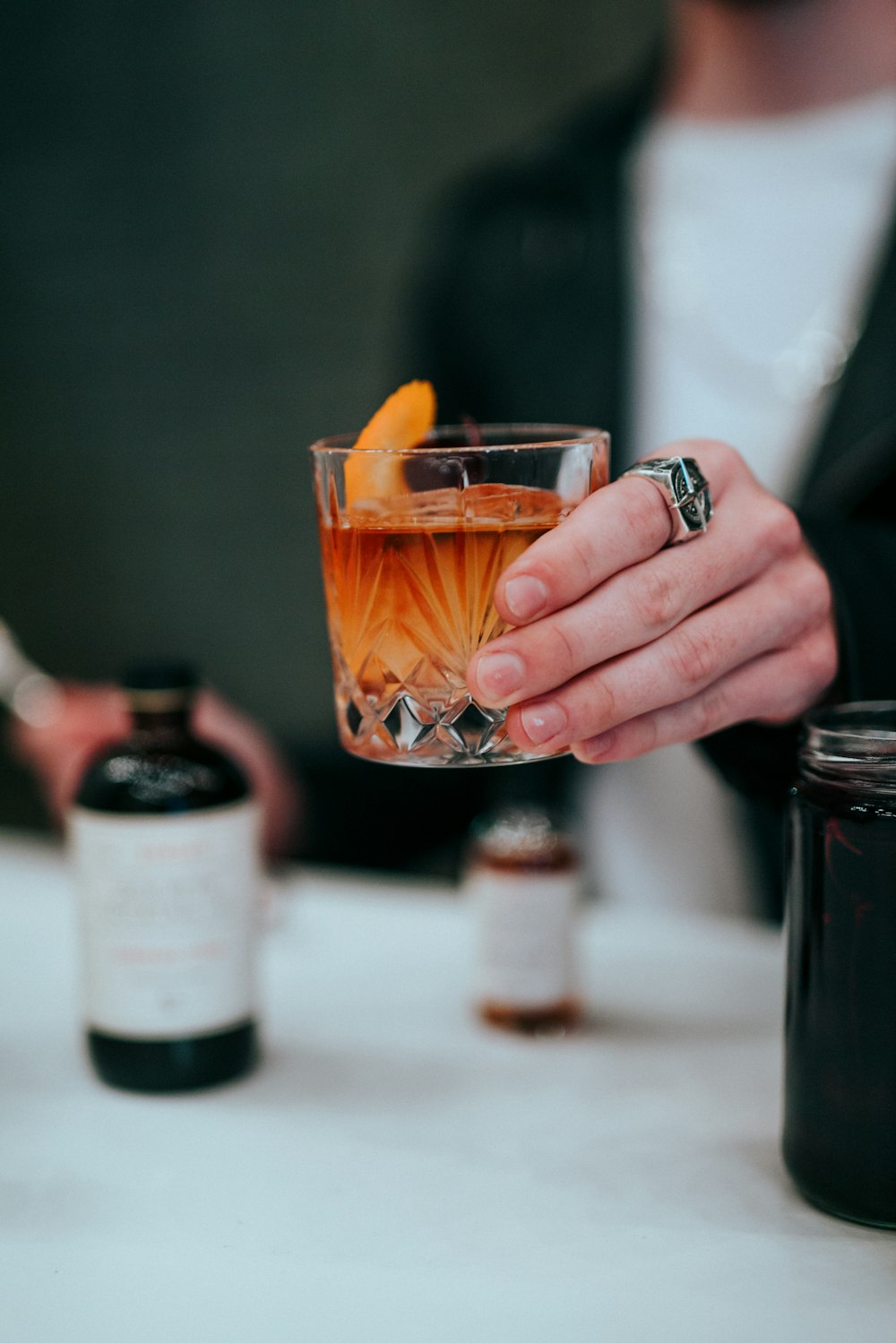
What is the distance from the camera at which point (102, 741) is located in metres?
1.19

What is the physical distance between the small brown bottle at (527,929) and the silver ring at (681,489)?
380 mm

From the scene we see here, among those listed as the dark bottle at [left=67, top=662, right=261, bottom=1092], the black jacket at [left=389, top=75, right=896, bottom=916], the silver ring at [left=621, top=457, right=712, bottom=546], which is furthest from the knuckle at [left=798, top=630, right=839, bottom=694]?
the black jacket at [left=389, top=75, right=896, bottom=916]

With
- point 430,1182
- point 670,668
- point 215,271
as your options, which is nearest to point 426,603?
point 670,668

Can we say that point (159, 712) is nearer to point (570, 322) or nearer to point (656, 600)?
point (656, 600)

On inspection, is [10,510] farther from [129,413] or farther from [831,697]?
[831,697]

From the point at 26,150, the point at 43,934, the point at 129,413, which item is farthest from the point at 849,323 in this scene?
the point at 26,150

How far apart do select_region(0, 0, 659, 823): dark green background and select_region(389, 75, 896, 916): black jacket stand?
736 mm

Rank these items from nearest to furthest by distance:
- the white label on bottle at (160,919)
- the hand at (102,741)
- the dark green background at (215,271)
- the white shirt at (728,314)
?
the white label on bottle at (160,919) → the hand at (102,741) → the white shirt at (728,314) → the dark green background at (215,271)

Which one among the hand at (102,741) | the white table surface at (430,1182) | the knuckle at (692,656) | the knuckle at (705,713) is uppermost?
the knuckle at (692,656)

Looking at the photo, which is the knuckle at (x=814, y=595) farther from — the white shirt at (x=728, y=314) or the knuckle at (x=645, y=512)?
the white shirt at (x=728, y=314)

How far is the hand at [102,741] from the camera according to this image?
1.25m

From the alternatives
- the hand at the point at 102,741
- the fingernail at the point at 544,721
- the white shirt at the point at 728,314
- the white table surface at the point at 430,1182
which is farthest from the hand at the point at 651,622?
the white shirt at the point at 728,314

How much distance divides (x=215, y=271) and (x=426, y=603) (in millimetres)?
2280

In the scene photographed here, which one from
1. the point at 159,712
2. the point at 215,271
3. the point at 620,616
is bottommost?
the point at 159,712
